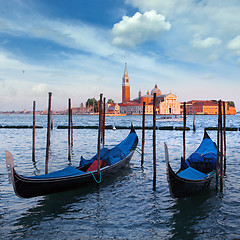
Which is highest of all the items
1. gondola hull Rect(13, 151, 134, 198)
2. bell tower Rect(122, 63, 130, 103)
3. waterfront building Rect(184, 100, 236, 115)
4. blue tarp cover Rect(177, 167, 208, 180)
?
bell tower Rect(122, 63, 130, 103)

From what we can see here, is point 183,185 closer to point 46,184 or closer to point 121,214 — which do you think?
point 121,214

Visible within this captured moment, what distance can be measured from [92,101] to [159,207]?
110792 mm

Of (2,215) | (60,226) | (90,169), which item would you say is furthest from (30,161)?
(60,226)

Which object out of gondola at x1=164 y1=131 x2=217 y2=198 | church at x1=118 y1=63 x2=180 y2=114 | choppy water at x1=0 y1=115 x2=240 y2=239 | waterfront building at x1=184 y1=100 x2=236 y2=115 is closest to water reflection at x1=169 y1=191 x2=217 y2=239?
choppy water at x1=0 y1=115 x2=240 y2=239

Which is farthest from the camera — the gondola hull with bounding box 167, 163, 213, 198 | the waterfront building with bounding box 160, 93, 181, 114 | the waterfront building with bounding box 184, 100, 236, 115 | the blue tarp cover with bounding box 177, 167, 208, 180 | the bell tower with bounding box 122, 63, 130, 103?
the bell tower with bounding box 122, 63, 130, 103

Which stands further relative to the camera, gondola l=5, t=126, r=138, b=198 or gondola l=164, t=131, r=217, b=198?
gondola l=164, t=131, r=217, b=198

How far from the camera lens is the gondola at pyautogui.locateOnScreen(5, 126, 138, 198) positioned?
530 centimetres

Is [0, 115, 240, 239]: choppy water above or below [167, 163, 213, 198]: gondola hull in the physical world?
below

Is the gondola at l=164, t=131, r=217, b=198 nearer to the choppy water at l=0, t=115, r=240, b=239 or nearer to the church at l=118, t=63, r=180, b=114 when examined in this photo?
the choppy water at l=0, t=115, r=240, b=239

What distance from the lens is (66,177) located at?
6.12m

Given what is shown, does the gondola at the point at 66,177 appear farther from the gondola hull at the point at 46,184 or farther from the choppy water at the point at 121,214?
the choppy water at the point at 121,214

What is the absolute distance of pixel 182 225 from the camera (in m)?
4.80

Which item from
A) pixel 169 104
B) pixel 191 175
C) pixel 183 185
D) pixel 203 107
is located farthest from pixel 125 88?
pixel 183 185

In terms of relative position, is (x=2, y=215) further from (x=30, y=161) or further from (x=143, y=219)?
(x=30, y=161)
